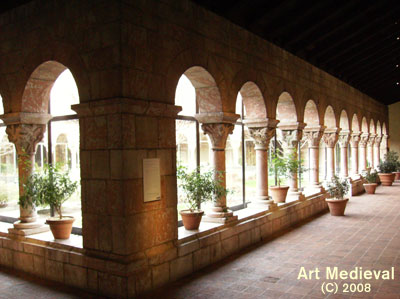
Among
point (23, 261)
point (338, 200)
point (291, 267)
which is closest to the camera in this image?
point (291, 267)

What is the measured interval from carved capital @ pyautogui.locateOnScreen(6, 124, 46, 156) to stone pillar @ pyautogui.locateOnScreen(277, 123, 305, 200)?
491cm

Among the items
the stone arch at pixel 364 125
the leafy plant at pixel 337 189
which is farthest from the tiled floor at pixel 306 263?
the stone arch at pixel 364 125

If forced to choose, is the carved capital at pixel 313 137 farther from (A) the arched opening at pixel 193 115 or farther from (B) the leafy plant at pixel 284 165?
(A) the arched opening at pixel 193 115

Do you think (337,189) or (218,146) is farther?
(337,189)

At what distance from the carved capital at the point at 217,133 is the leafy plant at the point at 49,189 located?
6.62ft

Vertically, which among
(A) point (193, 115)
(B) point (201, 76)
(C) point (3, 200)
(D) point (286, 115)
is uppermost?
(B) point (201, 76)

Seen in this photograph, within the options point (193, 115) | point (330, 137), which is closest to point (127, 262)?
point (193, 115)

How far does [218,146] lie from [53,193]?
236 centimetres

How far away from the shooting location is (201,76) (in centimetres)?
533

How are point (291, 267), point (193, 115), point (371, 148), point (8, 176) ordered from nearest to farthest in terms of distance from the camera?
point (291, 267)
point (193, 115)
point (8, 176)
point (371, 148)

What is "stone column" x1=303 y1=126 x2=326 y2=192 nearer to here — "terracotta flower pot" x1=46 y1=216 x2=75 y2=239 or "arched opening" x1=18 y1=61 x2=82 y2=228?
"arched opening" x1=18 y1=61 x2=82 y2=228

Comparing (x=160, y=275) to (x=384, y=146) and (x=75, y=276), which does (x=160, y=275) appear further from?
(x=384, y=146)

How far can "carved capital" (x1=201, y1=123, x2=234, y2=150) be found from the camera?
554cm

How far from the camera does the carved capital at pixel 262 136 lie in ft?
22.3
